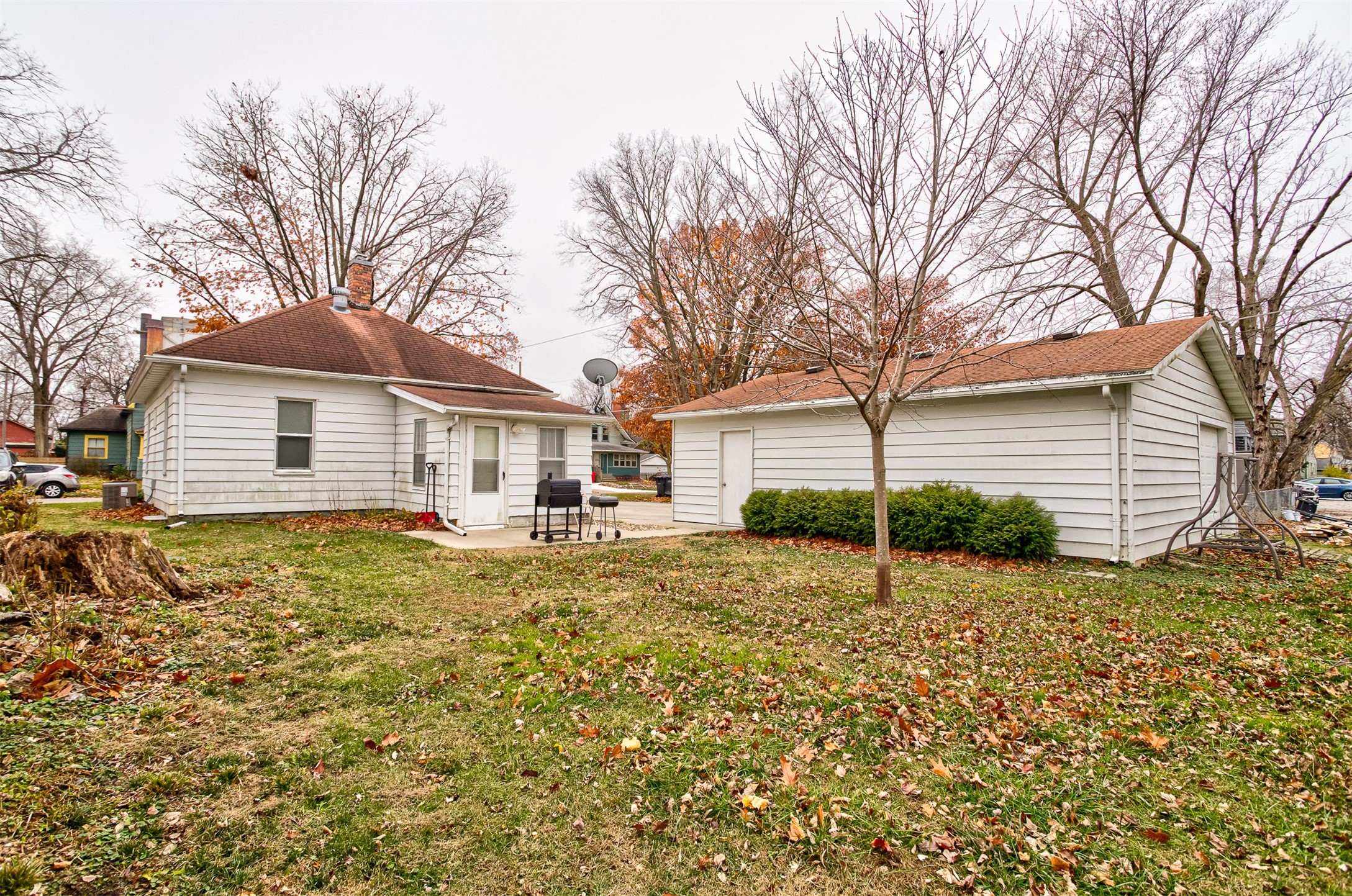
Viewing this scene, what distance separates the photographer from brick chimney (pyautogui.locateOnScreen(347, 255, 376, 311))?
59.1 feet

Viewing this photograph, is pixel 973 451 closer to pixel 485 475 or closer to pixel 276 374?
pixel 485 475

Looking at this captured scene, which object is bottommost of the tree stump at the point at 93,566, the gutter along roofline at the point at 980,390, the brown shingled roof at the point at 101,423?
the tree stump at the point at 93,566

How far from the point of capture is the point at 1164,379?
32.9ft

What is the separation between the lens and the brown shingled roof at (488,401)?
1195 cm

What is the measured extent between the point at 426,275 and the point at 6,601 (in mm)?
23543

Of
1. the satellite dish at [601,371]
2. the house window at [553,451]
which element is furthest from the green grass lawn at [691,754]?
the satellite dish at [601,371]

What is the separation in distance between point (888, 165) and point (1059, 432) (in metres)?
5.83

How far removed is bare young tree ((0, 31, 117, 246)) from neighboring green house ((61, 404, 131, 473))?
22408mm

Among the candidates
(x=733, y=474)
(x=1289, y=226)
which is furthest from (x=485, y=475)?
(x=1289, y=226)

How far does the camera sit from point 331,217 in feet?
78.4

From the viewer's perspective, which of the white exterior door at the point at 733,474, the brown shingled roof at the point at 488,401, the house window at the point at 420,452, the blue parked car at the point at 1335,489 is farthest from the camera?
the blue parked car at the point at 1335,489

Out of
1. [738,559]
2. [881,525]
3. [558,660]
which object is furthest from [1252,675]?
[738,559]

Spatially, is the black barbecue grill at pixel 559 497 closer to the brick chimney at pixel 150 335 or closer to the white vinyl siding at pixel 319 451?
the white vinyl siding at pixel 319 451

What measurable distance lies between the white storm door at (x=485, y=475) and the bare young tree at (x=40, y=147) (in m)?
10.4
